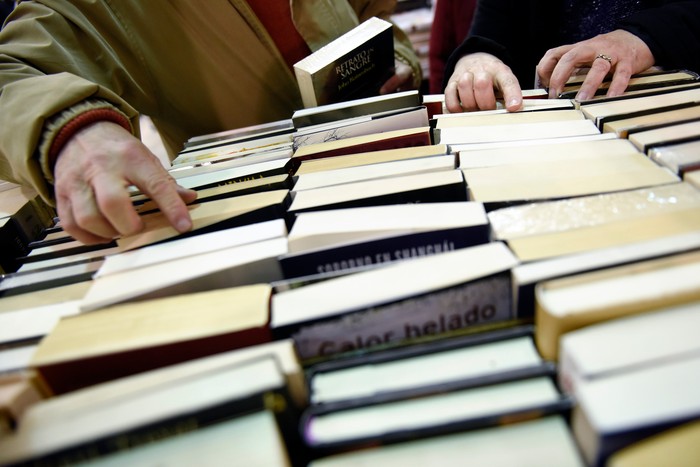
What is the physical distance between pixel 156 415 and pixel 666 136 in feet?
2.69

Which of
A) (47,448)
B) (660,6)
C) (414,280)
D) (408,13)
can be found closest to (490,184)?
(414,280)

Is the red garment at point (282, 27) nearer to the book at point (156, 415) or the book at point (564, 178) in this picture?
the book at point (564, 178)

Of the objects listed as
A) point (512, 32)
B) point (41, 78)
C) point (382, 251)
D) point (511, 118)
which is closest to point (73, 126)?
point (41, 78)

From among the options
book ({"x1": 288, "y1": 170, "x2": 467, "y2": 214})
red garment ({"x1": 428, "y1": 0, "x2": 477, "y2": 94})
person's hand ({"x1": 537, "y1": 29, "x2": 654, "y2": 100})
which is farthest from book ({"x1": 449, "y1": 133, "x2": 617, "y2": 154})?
red garment ({"x1": 428, "y1": 0, "x2": 477, "y2": 94})

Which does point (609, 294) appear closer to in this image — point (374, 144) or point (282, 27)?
point (374, 144)

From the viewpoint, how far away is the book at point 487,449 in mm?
369

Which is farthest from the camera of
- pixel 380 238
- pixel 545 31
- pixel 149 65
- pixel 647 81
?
pixel 545 31

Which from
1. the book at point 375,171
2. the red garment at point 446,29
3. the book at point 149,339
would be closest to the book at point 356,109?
the book at point 375,171

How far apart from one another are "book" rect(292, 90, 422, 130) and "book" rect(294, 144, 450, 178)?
224 millimetres

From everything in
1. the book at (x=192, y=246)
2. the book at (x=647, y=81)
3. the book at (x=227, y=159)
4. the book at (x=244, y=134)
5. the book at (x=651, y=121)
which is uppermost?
the book at (x=192, y=246)

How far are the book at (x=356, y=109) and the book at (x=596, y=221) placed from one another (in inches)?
19.8

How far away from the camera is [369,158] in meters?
0.76

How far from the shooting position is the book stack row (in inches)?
14.5

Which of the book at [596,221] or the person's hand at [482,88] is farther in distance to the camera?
the person's hand at [482,88]
